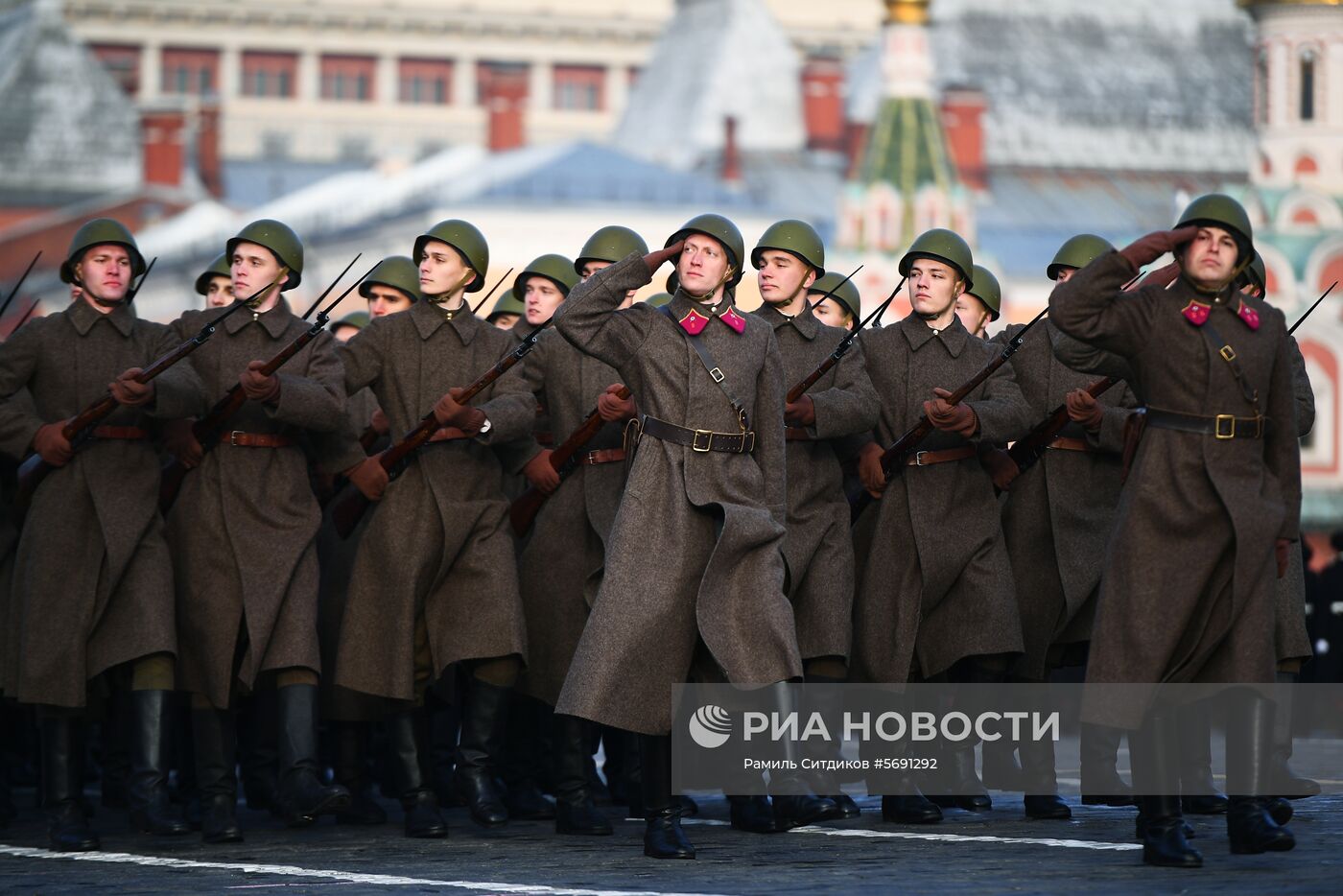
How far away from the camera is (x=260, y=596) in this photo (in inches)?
415

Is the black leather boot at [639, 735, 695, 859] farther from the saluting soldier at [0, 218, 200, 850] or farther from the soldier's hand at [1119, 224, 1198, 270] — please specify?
the soldier's hand at [1119, 224, 1198, 270]

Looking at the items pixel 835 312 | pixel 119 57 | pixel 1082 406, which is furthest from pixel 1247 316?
pixel 119 57

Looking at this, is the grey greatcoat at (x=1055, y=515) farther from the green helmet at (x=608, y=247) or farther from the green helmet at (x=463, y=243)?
the green helmet at (x=463, y=243)

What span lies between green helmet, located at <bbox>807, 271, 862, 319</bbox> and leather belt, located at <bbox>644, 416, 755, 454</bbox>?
7.62 ft

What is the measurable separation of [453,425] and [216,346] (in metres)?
0.87

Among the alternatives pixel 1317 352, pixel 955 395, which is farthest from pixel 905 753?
pixel 1317 352

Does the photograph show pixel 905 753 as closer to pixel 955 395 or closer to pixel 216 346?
pixel 955 395

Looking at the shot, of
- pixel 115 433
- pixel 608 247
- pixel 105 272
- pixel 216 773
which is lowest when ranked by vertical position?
pixel 216 773

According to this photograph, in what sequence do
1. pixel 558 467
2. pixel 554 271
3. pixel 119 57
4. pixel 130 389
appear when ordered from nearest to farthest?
pixel 130 389
pixel 558 467
pixel 554 271
pixel 119 57

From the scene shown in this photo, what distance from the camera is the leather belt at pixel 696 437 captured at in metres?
9.81

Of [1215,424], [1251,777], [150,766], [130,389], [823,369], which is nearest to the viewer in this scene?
[1251,777]

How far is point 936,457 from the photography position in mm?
11039

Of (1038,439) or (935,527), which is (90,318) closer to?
(935,527)

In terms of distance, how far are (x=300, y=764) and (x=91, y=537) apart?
1036 mm
